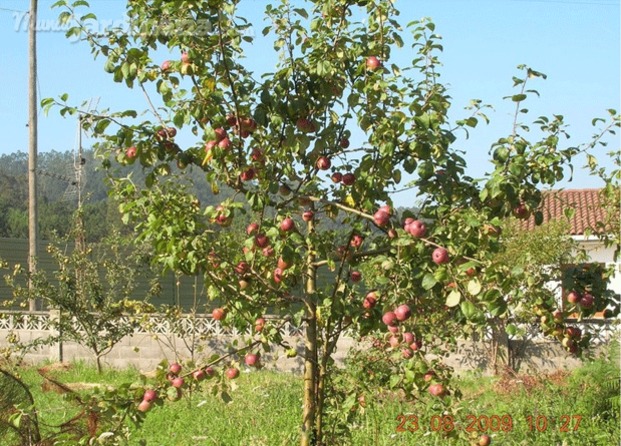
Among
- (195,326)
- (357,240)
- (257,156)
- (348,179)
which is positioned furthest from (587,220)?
(195,326)

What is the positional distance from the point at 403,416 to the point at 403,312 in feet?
11.7

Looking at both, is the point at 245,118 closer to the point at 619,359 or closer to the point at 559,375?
the point at 619,359

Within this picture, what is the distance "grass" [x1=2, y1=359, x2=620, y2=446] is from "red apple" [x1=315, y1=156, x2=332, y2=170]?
1310 mm

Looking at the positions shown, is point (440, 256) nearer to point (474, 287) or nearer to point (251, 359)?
point (474, 287)

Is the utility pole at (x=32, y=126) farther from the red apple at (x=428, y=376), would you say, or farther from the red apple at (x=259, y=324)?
the red apple at (x=428, y=376)

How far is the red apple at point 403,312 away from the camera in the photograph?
3.17m

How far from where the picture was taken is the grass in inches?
232

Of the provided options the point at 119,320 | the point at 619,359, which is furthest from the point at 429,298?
the point at 119,320

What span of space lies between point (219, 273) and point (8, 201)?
163 ft

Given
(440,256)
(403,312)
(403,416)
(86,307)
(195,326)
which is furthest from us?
(86,307)

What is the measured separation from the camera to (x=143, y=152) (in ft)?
11.6

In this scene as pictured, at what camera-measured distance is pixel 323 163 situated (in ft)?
12.3

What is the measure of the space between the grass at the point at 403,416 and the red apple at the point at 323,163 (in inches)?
51.6

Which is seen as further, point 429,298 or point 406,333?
point 429,298
